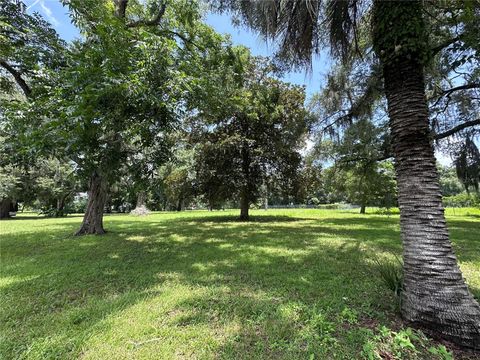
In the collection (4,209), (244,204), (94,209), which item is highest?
(244,204)

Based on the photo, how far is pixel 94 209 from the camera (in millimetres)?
8445

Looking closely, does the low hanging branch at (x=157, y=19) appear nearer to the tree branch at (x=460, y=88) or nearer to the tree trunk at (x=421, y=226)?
the tree trunk at (x=421, y=226)

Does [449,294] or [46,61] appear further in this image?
[46,61]

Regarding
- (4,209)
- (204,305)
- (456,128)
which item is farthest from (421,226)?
(4,209)

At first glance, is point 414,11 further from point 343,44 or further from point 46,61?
point 46,61

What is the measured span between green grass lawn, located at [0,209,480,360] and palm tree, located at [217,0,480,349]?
0.34m

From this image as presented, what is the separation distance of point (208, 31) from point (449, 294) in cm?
846

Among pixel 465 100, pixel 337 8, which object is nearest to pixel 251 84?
pixel 465 100

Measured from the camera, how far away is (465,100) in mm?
7859

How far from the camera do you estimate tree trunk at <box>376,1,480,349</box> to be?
90.0 inches

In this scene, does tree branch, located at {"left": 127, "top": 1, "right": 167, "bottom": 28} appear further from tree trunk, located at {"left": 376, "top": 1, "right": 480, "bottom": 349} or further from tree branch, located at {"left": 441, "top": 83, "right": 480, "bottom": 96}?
tree branch, located at {"left": 441, "top": 83, "right": 480, "bottom": 96}

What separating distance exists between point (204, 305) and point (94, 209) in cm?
691

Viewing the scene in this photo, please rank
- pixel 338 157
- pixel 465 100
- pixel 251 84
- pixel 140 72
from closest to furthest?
pixel 140 72 < pixel 465 100 < pixel 338 157 < pixel 251 84

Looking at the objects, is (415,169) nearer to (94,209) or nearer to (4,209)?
(94,209)
